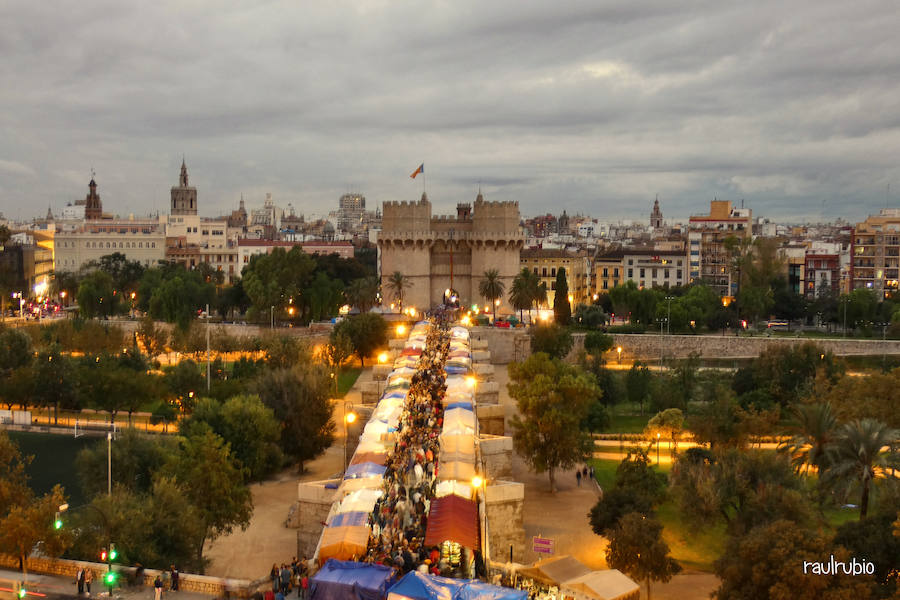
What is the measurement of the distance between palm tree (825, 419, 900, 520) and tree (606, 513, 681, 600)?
13.3 ft

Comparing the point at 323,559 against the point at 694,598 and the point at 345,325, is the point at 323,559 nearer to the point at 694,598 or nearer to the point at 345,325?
the point at 694,598

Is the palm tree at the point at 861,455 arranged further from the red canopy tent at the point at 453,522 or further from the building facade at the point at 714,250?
the building facade at the point at 714,250

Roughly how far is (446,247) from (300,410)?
23.9 metres

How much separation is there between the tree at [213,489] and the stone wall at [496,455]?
244 inches

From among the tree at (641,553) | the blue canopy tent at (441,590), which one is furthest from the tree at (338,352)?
the blue canopy tent at (441,590)

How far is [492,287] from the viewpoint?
165 ft

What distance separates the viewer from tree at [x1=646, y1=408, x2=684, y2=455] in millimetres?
30891

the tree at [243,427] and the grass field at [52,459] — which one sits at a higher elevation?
the tree at [243,427]

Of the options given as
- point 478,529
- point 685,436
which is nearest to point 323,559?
point 478,529

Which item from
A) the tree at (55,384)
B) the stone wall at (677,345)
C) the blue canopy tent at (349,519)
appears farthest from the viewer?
the stone wall at (677,345)

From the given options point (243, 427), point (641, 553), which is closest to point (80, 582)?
point (641, 553)

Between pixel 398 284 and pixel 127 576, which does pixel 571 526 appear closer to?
pixel 127 576

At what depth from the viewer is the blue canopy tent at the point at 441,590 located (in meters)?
12.6

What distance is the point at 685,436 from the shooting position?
32.6m
